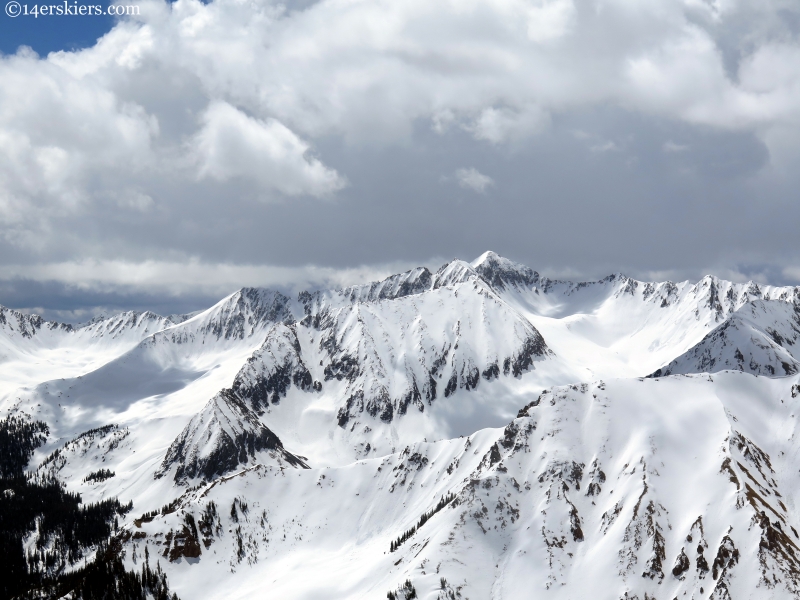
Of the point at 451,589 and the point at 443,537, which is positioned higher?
the point at 443,537

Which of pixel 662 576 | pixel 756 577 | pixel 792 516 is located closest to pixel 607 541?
pixel 662 576

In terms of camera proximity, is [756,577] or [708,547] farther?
[708,547]

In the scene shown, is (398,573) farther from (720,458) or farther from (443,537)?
(720,458)

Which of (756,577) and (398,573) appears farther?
(398,573)

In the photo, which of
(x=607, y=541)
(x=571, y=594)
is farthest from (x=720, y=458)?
(x=571, y=594)

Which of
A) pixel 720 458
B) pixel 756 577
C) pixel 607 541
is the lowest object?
pixel 756 577

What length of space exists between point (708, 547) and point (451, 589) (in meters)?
74.2

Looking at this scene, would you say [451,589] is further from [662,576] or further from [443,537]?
[662,576]

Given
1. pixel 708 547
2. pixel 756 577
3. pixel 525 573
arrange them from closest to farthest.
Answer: pixel 756 577, pixel 708 547, pixel 525 573

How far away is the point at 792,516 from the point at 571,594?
7502cm

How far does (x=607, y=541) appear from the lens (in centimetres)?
19275

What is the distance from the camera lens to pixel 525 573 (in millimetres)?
192125

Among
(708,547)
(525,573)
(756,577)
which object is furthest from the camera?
(525,573)

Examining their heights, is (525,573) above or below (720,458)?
below
